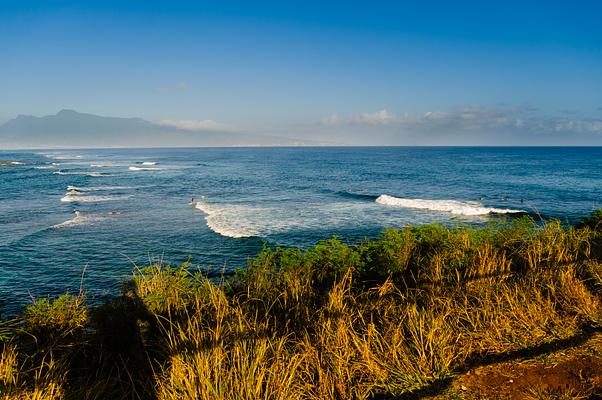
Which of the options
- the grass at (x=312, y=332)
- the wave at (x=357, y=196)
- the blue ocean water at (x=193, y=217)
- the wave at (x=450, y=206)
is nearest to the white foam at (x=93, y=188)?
the blue ocean water at (x=193, y=217)

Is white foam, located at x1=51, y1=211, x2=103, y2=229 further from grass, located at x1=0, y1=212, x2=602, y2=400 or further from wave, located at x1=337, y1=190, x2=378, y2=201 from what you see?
wave, located at x1=337, y1=190, x2=378, y2=201

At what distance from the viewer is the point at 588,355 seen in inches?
203

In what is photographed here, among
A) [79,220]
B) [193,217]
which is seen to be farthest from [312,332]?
[79,220]

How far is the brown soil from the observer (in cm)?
445

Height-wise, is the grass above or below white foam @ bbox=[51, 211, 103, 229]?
above

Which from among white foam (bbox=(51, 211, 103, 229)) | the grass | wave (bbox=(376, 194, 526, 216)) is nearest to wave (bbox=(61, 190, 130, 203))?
white foam (bbox=(51, 211, 103, 229))

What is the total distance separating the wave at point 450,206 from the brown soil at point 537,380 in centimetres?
2949

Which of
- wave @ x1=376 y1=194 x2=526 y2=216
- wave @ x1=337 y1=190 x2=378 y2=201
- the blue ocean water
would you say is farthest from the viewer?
wave @ x1=337 y1=190 x2=378 y2=201

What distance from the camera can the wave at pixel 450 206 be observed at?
110ft

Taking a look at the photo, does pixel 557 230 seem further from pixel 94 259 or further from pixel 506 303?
pixel 94 259

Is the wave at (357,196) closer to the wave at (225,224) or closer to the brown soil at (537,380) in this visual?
the wave at (225,224)

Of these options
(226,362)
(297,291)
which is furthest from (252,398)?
(297,291)

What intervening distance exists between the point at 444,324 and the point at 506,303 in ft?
4.64

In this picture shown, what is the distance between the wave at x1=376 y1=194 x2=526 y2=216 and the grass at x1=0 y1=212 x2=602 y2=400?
2763 centimetres
